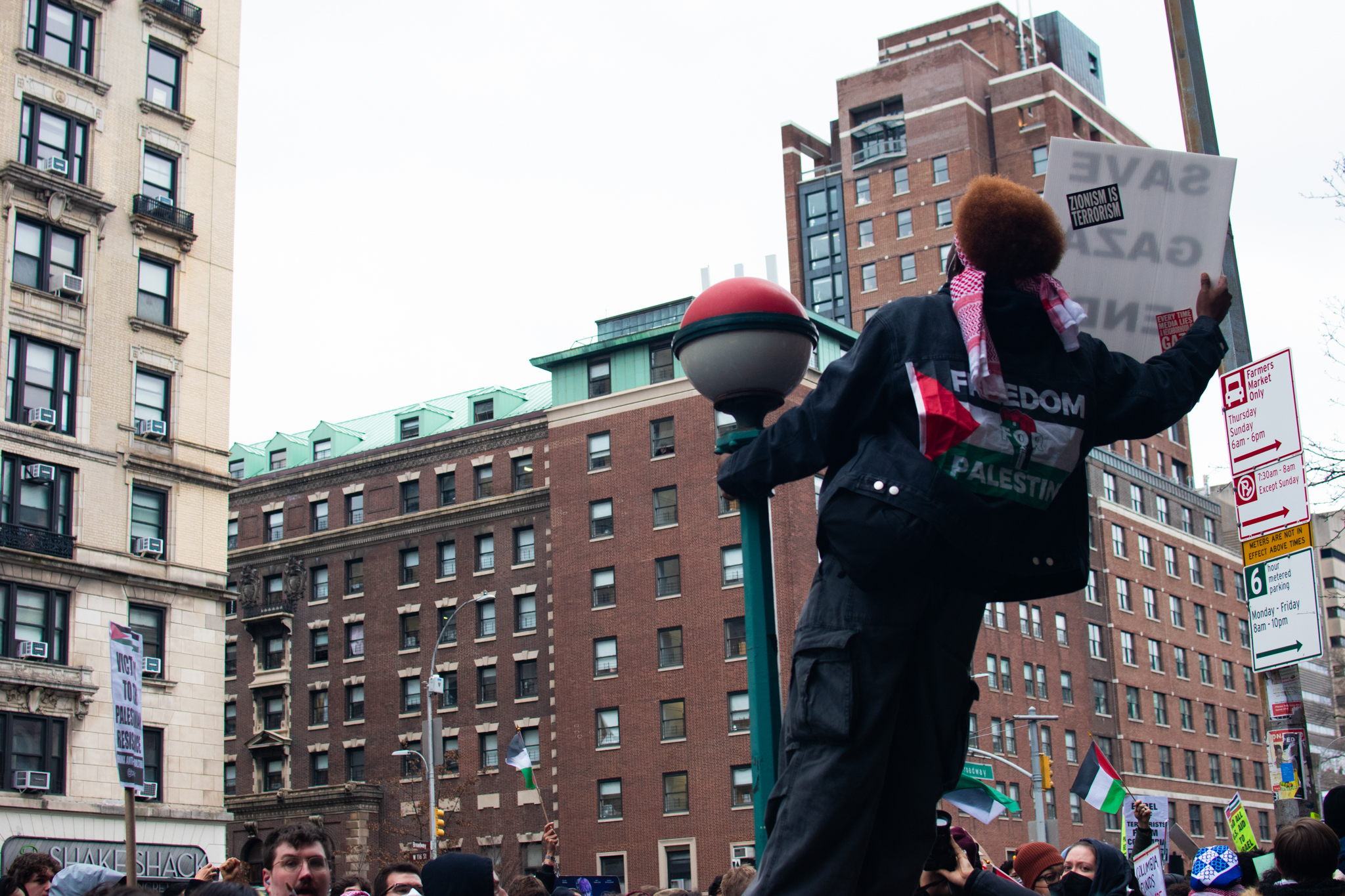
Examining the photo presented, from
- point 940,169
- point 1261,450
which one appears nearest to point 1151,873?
point 1261,450

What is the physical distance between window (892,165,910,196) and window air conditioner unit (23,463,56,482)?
61.2 metres

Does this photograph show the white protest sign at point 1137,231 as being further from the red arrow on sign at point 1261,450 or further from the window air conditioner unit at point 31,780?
the window air conditioner unit at point 31,780

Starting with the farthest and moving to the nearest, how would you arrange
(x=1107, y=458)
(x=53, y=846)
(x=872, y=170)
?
(x=872, y=170) < (x=1107, y=458) < (x=53, y=846)

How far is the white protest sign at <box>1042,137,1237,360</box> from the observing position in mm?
4695

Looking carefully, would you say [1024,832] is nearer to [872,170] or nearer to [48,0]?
[872,170]

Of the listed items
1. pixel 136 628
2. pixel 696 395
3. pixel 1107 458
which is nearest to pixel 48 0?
pixel 136 628

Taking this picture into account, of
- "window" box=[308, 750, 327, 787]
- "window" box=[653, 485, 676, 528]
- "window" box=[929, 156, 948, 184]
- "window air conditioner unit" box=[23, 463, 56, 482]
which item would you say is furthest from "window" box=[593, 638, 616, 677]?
"window" box=[929, 156, 948, 184]

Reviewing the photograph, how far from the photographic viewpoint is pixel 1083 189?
475cm

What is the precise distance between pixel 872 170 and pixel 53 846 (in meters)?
66.3

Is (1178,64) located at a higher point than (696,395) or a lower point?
lower

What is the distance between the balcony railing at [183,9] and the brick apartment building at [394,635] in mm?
27640

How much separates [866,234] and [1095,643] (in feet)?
91.7

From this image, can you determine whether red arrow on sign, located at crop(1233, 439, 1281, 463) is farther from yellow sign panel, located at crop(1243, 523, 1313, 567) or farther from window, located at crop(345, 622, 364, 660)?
window, located at crop(345, 622, 364, 660)

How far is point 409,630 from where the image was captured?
224 ft
